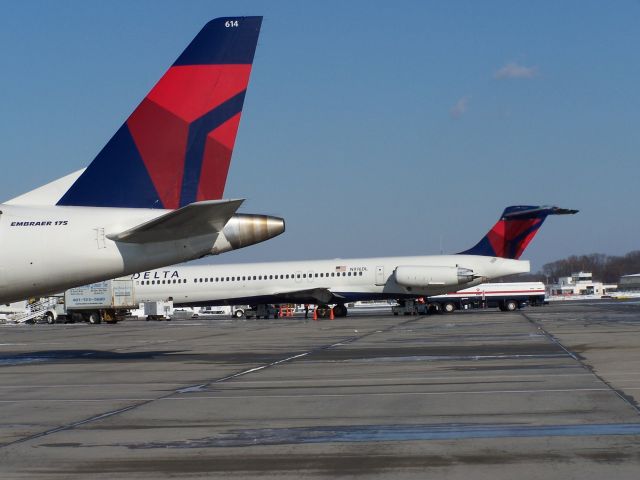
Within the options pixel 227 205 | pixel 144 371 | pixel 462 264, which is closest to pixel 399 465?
pixel 227 205

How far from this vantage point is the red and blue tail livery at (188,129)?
19188mm

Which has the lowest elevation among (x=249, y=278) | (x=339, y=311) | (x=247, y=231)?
(x=339, y=311)

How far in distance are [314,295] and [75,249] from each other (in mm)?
47469

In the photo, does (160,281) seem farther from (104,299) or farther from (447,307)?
(447,307)

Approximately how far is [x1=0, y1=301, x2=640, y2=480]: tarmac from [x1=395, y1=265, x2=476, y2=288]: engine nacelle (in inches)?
1597

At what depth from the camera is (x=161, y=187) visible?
19375 mm

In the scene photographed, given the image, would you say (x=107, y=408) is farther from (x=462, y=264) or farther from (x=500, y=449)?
(x=462, y=264)

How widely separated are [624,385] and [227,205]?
785 centimetres

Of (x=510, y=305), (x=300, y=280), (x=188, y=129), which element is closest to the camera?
(x=188, y=129)

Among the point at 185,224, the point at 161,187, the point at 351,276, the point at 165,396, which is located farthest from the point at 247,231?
the point at 351,276

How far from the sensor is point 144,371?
62.4 feet

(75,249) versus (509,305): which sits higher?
(75,249)

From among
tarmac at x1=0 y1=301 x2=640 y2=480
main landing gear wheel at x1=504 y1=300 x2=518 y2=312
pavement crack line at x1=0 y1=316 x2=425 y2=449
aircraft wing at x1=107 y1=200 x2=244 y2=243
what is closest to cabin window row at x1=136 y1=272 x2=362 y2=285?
main landing gear wheel at x1=504 y1=300 x2=518 y2=312

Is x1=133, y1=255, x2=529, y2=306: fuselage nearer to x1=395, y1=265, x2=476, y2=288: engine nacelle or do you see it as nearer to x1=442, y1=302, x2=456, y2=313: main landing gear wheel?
x1=395, y1=265, x2=476, y2=288: engine nacelle
